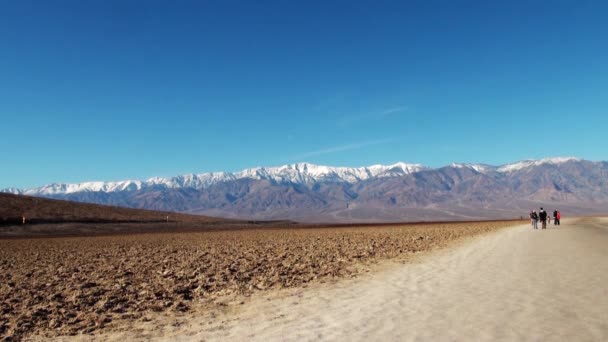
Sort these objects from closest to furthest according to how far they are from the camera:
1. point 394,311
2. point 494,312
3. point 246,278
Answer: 1. point 494,312
2. point 394,311
3. point 246,278

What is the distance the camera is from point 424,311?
966 centimetres

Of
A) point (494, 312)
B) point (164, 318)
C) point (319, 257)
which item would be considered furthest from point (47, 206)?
point (494, 312)

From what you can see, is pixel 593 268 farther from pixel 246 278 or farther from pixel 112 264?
pixel 112 264

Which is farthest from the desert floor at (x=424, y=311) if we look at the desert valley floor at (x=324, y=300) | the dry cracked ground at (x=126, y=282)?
the dry cracked ground at (x=126, y=282)

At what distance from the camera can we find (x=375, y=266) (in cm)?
1872

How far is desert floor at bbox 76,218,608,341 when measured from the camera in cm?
809

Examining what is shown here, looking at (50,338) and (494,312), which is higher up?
(494,312)

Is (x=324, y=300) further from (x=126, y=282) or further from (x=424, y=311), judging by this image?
(x=126, y=282)

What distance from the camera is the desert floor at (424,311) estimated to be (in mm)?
8094

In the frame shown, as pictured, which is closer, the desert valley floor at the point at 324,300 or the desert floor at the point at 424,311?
the desert floor at the point at 424,311

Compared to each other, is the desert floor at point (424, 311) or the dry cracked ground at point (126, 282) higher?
the desert floor at point (424, 311)

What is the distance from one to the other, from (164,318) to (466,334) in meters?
6.90

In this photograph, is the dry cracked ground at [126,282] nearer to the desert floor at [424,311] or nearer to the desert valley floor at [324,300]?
the desert valley floor at [324,300]

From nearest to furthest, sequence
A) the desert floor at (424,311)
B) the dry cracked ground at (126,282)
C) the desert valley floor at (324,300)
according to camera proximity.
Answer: the desert floor at (424,311), the desert valley floor at (324,300), the dry cracked ground at (126,282)
